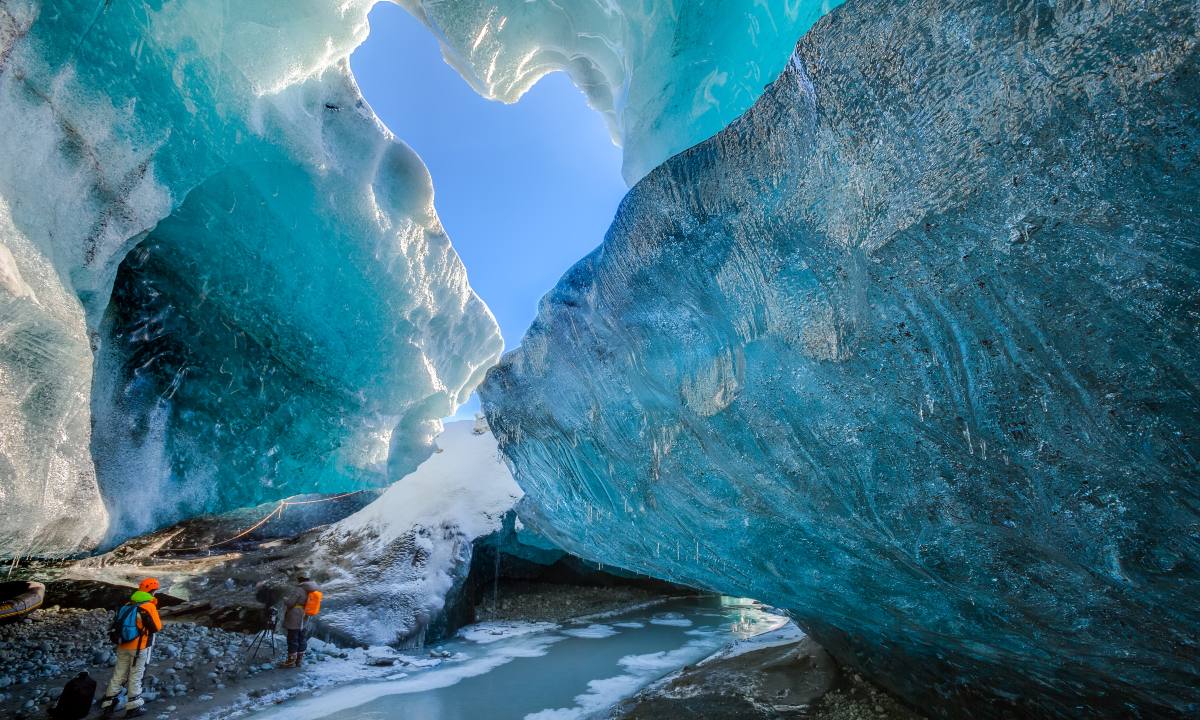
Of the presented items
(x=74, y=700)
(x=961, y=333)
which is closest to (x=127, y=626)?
(x=74, y=700)

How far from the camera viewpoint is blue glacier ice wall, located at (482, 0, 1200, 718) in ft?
6.05

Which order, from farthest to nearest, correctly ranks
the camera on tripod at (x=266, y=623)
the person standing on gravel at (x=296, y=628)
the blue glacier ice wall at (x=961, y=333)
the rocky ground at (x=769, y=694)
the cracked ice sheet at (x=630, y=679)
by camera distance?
the camera on tripod at (x=266, y=623) < the person standing on gravel at (x=296, y=628) < the cracked ice sheet at (x=630, y=679) < the rocky ground at (x=769, y=694) < the blue glacier ice wall at (x=961, y=333)

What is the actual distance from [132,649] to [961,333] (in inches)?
308

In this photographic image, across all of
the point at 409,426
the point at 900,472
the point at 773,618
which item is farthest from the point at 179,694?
the point at 773,618

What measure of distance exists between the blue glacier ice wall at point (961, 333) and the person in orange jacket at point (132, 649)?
575 cm

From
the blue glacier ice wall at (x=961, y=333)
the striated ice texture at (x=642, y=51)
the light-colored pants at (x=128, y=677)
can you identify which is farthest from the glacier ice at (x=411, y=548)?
the striated ice texture at (x=642, y=51)

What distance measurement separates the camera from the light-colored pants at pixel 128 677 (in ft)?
16.7

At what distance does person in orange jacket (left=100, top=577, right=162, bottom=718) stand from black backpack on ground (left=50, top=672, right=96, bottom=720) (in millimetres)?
354

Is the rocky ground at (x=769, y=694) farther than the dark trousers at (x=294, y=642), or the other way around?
the dark trousers at (x=294, y=642)

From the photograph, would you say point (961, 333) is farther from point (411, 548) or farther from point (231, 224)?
point (411, 548)

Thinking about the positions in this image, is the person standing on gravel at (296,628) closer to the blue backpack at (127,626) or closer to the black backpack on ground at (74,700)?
the blue backpack at (127,626)

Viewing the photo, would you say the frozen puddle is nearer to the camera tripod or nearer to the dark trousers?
the dark trousers

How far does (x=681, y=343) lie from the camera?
3863 mm

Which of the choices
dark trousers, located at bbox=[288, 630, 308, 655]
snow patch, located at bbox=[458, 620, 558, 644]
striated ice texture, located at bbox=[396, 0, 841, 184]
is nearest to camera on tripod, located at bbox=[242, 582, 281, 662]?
dark trousers, located at bbox=[288, 630, 308, 655]
